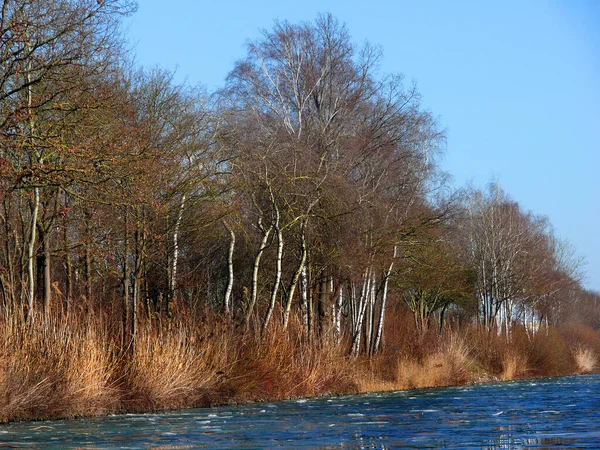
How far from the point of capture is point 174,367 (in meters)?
19.7

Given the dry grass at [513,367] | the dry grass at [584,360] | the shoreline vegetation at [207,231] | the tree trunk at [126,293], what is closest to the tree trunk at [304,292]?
the shoreline vegetation at [207,231]

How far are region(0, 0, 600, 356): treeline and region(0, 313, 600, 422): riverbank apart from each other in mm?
412

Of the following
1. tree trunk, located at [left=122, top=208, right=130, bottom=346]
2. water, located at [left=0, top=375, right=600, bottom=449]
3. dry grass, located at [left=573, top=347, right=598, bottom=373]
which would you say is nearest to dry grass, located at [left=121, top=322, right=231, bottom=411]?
tree trunk, located at [left=122, top=208, right=130, bottom=346]

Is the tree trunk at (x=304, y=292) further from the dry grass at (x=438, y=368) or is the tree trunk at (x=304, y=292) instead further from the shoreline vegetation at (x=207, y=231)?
the dry grass at (x=438, y=368)

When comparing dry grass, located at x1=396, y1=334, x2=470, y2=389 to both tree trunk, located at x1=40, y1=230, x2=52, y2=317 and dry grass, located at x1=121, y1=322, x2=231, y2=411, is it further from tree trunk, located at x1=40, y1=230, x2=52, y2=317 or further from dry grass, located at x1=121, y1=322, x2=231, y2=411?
tree trunk, located at x1=40, y1=230, x2=52, y2=317

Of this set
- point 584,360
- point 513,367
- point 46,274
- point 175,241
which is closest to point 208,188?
point 175,241

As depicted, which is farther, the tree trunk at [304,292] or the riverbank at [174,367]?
the tree trunk at [304,292]

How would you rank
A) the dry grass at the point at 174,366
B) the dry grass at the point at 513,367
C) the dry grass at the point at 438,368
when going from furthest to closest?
the dry grass at the point at 513,367, the dry grass at the point at 438,368, the dry grass at the point at 174,366

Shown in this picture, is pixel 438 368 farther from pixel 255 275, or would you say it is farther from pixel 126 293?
pixel 126 293

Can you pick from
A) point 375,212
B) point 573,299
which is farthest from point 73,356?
point 573,299

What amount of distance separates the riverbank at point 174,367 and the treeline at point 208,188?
412 mm

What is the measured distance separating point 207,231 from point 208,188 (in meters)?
2.35

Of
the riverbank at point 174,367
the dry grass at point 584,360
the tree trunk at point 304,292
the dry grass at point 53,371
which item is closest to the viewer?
the dry grass at point 53,371

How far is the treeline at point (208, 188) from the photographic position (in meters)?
17.6
